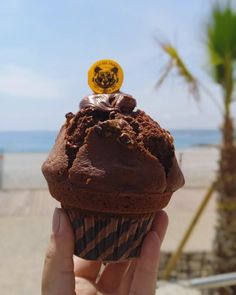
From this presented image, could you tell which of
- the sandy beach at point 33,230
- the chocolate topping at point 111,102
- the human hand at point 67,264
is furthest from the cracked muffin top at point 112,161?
the sandy beach at point 33,230

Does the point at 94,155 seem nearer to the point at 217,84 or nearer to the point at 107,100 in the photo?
the point at 107,100

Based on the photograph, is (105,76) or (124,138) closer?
(124,138)

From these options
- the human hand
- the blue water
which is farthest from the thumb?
the blue water

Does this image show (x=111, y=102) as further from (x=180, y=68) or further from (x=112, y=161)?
(x=180, y=68)

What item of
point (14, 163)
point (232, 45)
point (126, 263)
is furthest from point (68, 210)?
point (14, 163)

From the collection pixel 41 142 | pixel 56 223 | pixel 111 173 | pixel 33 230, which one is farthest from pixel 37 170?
pixel 41 142

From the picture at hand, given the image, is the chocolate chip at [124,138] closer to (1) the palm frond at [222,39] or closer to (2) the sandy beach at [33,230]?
(2) the sandy beach at [33,230]

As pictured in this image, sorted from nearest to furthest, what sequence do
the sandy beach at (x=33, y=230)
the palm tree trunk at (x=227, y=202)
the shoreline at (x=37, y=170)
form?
the palm tree trunk at (x=227, y=202)
the sandy beach at (x=33, y=230)
the shoreline at (x=37, y=170)
